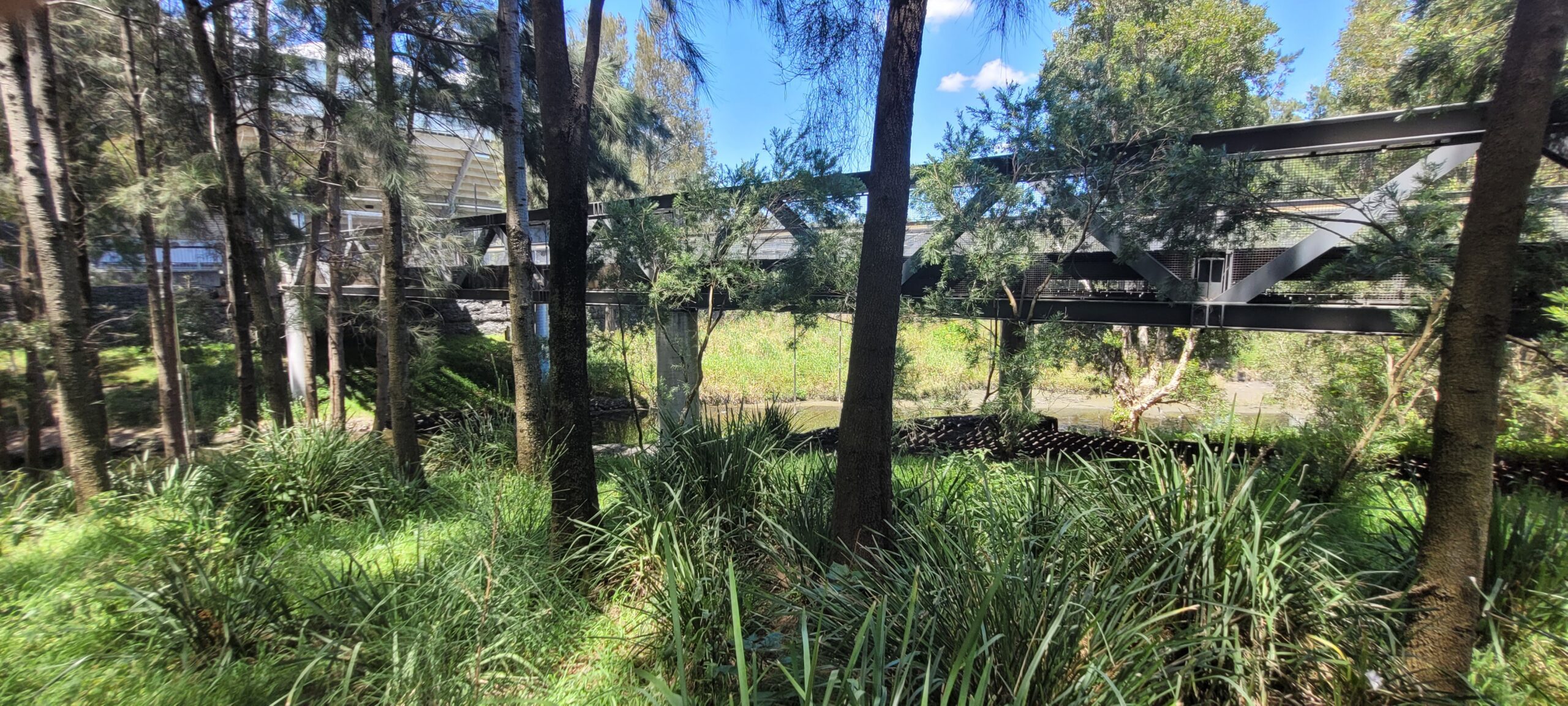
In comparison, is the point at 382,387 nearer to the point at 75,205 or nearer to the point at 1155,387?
the point at 75,205

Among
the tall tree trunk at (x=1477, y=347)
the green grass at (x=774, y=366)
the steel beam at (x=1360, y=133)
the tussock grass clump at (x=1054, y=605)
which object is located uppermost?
the steel beam at (x=1360, y=133)

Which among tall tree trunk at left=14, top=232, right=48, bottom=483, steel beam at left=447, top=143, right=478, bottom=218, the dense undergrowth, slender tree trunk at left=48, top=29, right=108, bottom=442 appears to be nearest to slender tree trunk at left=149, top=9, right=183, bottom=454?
slender tree trunk at left=48, top=29, right=108, bottom=442

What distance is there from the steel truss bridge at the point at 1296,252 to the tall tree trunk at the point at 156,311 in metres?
1.96

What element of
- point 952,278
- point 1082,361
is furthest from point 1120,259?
point 1082,361

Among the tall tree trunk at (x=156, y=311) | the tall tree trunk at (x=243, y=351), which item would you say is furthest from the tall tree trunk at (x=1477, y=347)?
the tall tree trunk at (x=156, y=311)

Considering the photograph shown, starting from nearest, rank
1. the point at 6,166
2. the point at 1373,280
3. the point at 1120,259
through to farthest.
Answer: the point at 1373,280 < the point at 6,166 < the point at 1120,259

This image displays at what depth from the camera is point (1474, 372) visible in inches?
88.1

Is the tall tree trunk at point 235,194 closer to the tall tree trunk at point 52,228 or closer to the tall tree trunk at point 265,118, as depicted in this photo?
the tall tree trunk at point 265,118

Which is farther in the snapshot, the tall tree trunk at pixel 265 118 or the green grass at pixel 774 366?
the green grass at pixel 774 366

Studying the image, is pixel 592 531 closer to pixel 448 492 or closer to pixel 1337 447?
pixel 448 492

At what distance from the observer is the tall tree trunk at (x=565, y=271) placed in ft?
12.1

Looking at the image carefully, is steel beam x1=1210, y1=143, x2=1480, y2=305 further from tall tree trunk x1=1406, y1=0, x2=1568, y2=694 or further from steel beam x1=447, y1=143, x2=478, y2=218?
steel beam x1=447, y1=143, x2=478, y2=218

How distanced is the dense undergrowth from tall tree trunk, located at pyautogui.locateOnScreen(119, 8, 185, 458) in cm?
336

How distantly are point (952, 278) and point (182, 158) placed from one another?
27.7 ft
